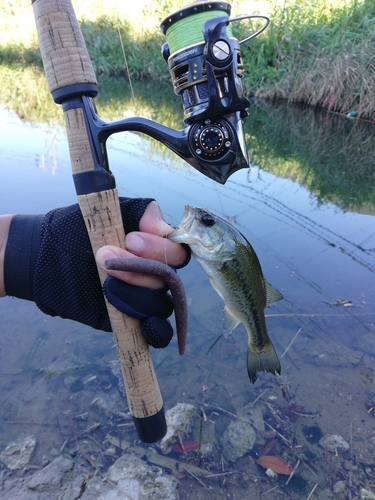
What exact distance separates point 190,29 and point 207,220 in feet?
2.66

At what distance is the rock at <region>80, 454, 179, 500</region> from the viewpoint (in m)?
2.12

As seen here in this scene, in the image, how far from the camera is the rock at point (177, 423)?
2490 mm

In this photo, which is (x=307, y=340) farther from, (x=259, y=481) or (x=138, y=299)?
(x=138, y=299)

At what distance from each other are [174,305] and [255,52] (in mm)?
10875

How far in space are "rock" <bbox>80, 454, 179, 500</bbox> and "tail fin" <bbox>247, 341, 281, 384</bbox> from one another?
80 cm

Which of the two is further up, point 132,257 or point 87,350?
point 132,257

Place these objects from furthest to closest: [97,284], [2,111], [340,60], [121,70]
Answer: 1. [121,70]
2. [2,111]
3. [340,60]
4. [97,284]

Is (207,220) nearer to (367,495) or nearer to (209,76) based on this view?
(209,76)

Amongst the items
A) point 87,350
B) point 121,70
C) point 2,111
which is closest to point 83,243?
point 87,350

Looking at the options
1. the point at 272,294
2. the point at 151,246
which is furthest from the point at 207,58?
the point at 272,294

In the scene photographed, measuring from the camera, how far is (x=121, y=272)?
1.44m

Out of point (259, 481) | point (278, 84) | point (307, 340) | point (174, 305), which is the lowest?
point (259, 481)

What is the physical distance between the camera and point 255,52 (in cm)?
1057

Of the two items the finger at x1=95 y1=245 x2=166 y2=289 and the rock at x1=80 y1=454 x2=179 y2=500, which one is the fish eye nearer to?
the finger at x1=95 y1=245 x2=166 y2=289
